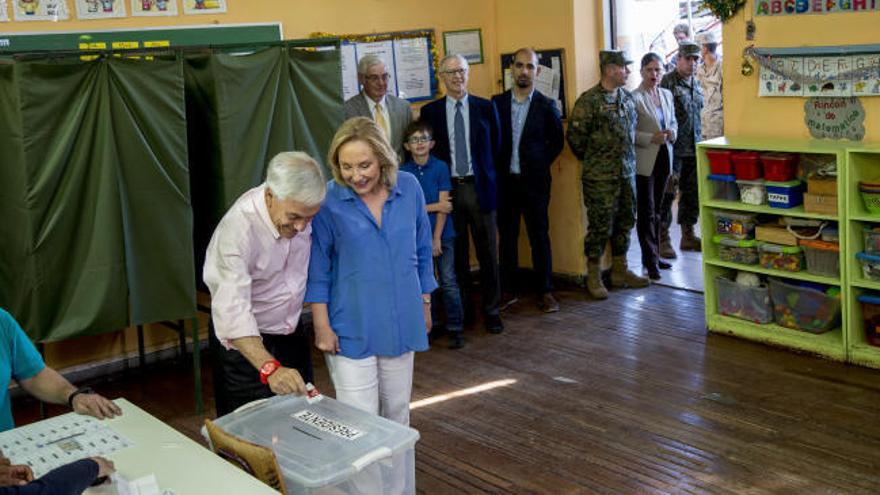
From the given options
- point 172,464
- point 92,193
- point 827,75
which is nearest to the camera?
point 172,464

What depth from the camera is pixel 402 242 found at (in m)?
3.21

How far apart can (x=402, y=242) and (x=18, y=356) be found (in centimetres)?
121

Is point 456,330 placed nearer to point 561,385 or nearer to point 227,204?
point 561,385

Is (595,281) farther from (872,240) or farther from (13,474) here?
(13,474)

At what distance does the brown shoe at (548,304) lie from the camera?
244 inches

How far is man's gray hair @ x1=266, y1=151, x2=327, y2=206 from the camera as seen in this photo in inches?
111

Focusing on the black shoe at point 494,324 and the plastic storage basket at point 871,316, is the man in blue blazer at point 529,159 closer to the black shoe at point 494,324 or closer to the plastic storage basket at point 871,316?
the black shoe at point 494,324

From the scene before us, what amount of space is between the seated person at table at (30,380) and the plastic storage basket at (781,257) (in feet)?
12.0

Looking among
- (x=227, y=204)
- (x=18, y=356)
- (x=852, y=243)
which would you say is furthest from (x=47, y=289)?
(x=852, y=243)

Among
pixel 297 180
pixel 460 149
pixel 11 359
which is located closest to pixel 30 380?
pixel 11 359

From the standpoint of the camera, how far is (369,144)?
307 centimetres

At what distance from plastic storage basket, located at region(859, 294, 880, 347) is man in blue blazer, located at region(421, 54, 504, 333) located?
2034 mm

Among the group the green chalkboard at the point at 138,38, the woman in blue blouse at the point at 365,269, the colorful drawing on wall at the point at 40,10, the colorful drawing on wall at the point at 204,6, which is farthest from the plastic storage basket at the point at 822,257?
the colorful drawing on wall at the point at 40,10

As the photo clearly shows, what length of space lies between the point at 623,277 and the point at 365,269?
12.3ft
